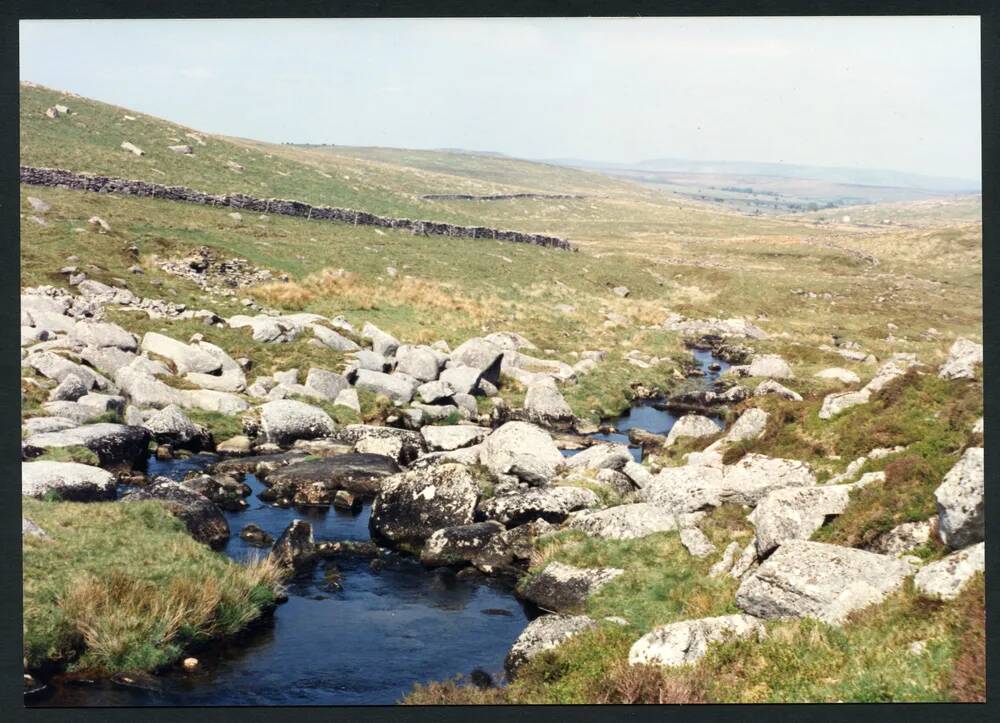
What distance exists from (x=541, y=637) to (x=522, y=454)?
39.5ft

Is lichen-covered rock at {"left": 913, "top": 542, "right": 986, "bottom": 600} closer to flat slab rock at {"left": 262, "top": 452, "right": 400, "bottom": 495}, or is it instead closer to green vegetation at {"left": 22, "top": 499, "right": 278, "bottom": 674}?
green vegetation at {"left": 22, "top": 499, "right": 278, "bottom": 674}

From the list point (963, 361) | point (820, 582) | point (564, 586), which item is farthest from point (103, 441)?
point (963, 361)

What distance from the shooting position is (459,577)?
2298 centimetres

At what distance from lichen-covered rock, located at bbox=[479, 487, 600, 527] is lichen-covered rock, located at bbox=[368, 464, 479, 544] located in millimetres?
785

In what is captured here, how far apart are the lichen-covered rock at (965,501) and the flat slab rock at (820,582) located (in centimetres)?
118

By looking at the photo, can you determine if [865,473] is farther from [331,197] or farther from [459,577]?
[331,197]

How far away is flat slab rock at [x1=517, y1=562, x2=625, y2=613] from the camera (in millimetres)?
20984

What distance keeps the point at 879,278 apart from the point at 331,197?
52.5 m

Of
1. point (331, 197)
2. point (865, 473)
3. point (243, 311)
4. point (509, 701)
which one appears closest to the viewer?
point (509, 701)

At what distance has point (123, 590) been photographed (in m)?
18.1

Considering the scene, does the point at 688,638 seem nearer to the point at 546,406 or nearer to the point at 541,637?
the point at 541,637

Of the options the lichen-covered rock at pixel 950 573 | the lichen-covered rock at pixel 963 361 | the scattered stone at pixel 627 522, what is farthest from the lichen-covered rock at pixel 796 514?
the lichen-covered rock at pixel 963 361

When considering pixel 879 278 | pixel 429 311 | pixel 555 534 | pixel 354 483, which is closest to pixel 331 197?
pixel 429 311

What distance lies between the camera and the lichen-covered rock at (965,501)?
621 inches
